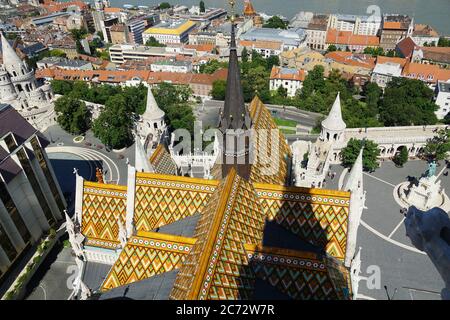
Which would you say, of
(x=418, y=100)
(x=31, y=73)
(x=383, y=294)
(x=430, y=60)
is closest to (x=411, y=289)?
(x=383, y=294)

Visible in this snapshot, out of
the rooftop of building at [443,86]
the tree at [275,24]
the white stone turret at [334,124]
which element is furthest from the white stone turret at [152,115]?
the tree at [275,24]

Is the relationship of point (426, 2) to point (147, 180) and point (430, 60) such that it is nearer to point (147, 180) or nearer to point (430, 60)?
point (430, 60)

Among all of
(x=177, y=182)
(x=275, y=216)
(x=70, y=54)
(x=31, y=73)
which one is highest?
(x=177, y=182)

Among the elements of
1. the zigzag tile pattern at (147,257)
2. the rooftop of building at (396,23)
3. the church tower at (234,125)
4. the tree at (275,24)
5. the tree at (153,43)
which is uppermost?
the church tower at (234,125)

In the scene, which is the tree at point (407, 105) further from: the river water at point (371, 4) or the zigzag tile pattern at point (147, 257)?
the river water at point (371, 4)

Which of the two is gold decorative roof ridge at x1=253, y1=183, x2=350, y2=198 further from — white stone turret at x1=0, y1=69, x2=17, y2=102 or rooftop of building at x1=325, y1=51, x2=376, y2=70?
rooftop of building at x1=325, y1=51, x2=376, y2=70
